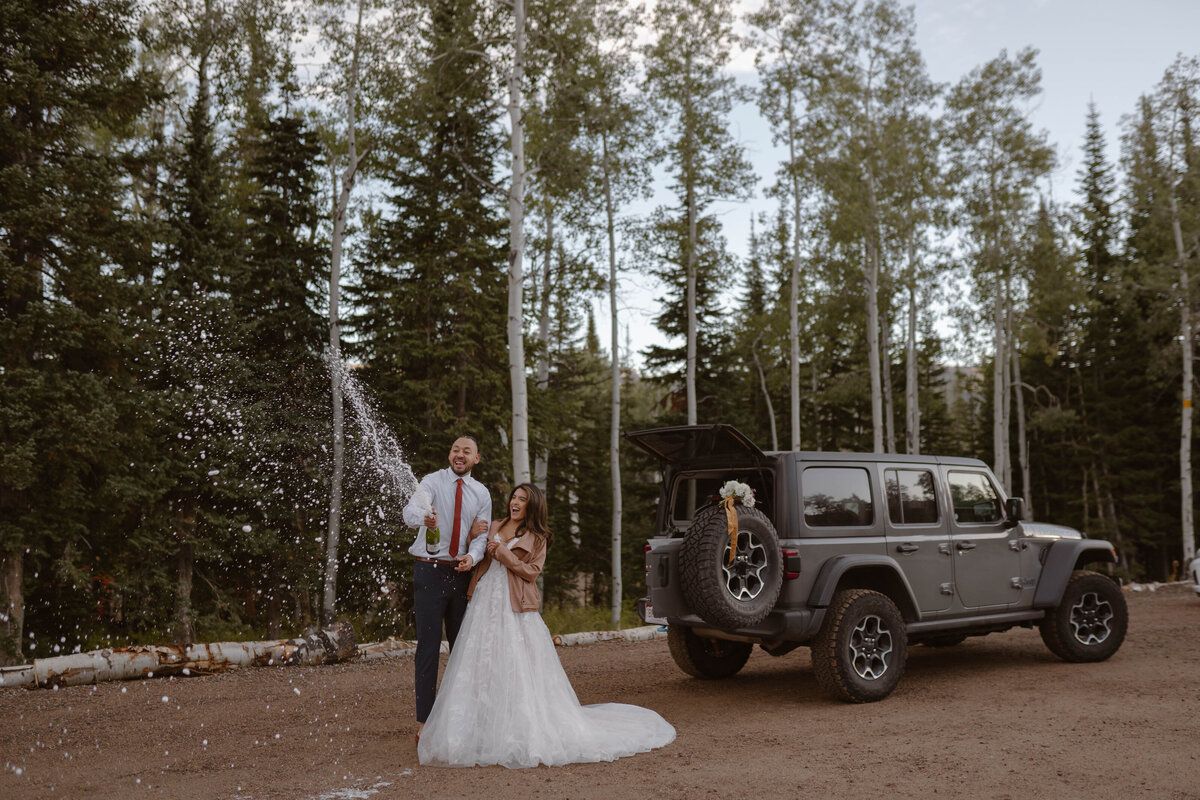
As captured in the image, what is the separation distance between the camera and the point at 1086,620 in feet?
28.5

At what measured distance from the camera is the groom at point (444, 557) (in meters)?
5.86

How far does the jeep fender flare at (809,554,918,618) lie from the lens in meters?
6.56

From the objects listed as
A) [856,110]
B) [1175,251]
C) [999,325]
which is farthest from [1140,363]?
[856,110]

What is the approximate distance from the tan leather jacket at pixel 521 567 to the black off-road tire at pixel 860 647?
243cm

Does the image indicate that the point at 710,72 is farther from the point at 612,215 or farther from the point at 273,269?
the point at 273,269

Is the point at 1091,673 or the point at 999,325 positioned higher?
the point at 999,325

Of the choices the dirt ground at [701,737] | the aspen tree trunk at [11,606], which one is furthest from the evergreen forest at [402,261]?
the dirt ground at [701,737]

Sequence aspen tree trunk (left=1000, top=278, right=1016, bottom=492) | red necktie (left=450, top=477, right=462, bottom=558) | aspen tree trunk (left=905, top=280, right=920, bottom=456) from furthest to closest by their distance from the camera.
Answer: aspen tree trunk (left=1000, top=278, right=1016, bottom=492)
aspen tree trunk (left=905, top=280, right=920, bottom=456)
red necktie (left=450, top=477, right=462, bottom=558)

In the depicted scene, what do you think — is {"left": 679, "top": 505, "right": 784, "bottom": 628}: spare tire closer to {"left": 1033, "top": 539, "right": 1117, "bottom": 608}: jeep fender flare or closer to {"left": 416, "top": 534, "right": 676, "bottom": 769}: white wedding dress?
{"left": 416, "top": 534, "right": 676, "bottom": 769}: white wedding dress

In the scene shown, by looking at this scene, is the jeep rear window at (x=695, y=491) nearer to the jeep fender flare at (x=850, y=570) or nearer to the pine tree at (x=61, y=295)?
the jeep fender flare at (x=850, y=570)

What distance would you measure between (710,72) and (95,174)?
14.6 meters

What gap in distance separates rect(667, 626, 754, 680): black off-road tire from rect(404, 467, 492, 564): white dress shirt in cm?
280

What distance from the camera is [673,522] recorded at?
298 inches

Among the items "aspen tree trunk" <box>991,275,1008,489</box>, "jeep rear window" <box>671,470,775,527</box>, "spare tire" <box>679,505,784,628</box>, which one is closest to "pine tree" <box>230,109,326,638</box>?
"jeep rear window" <box>671,470,775,527</box>
